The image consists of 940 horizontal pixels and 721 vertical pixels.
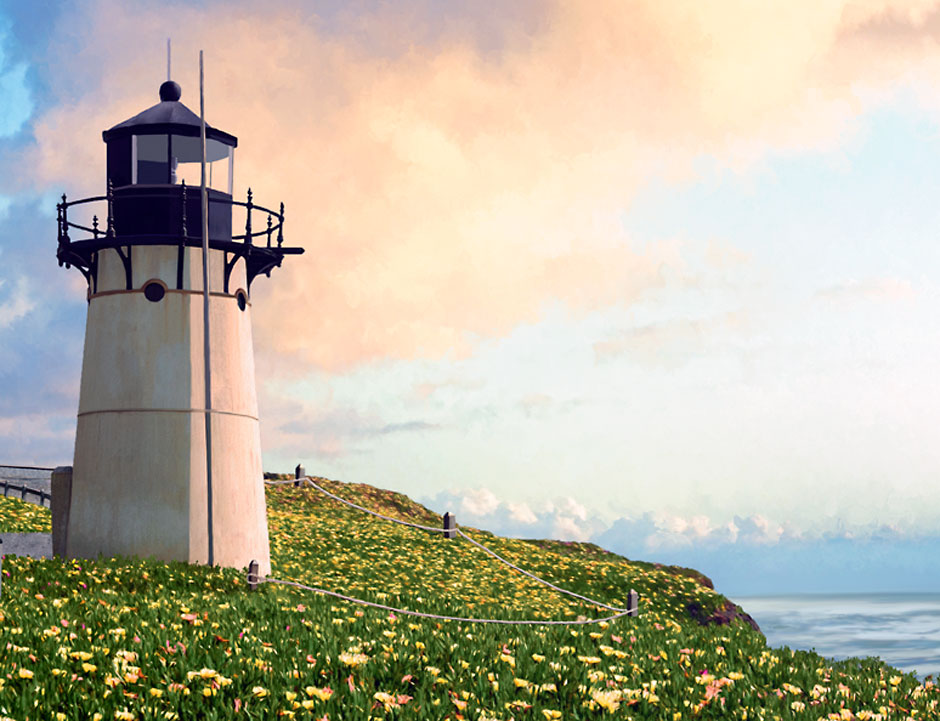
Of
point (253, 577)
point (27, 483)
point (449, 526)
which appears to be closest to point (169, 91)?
point (253, 577)

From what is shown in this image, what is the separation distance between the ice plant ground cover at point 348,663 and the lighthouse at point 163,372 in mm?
1867

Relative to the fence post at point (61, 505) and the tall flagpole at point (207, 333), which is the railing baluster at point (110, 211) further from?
the fence post at point (61, 505)

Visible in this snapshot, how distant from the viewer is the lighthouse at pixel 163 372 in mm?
22047

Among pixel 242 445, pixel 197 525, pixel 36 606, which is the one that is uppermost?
pixel 242 445

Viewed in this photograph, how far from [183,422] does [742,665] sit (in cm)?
1329

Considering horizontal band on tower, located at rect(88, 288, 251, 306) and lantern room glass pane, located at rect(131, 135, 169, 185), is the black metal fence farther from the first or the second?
lantern room glass pane, located at rect(131, 135, 169, 185)

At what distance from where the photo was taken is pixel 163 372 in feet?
72.6

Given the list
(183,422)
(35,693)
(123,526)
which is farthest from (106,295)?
(35,693)

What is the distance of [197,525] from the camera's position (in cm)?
2202

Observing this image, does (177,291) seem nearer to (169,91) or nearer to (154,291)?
(154,291)

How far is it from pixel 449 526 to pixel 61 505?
12.9 metres

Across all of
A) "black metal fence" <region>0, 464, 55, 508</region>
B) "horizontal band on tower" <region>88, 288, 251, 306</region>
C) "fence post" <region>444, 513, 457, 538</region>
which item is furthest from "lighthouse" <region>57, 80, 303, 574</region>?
"black metal fence" <region>0, 464, 55, 508</region>

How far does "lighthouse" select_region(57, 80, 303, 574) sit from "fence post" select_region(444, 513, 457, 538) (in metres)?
9.97

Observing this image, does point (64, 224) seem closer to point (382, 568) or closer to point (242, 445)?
point (242, 445)
